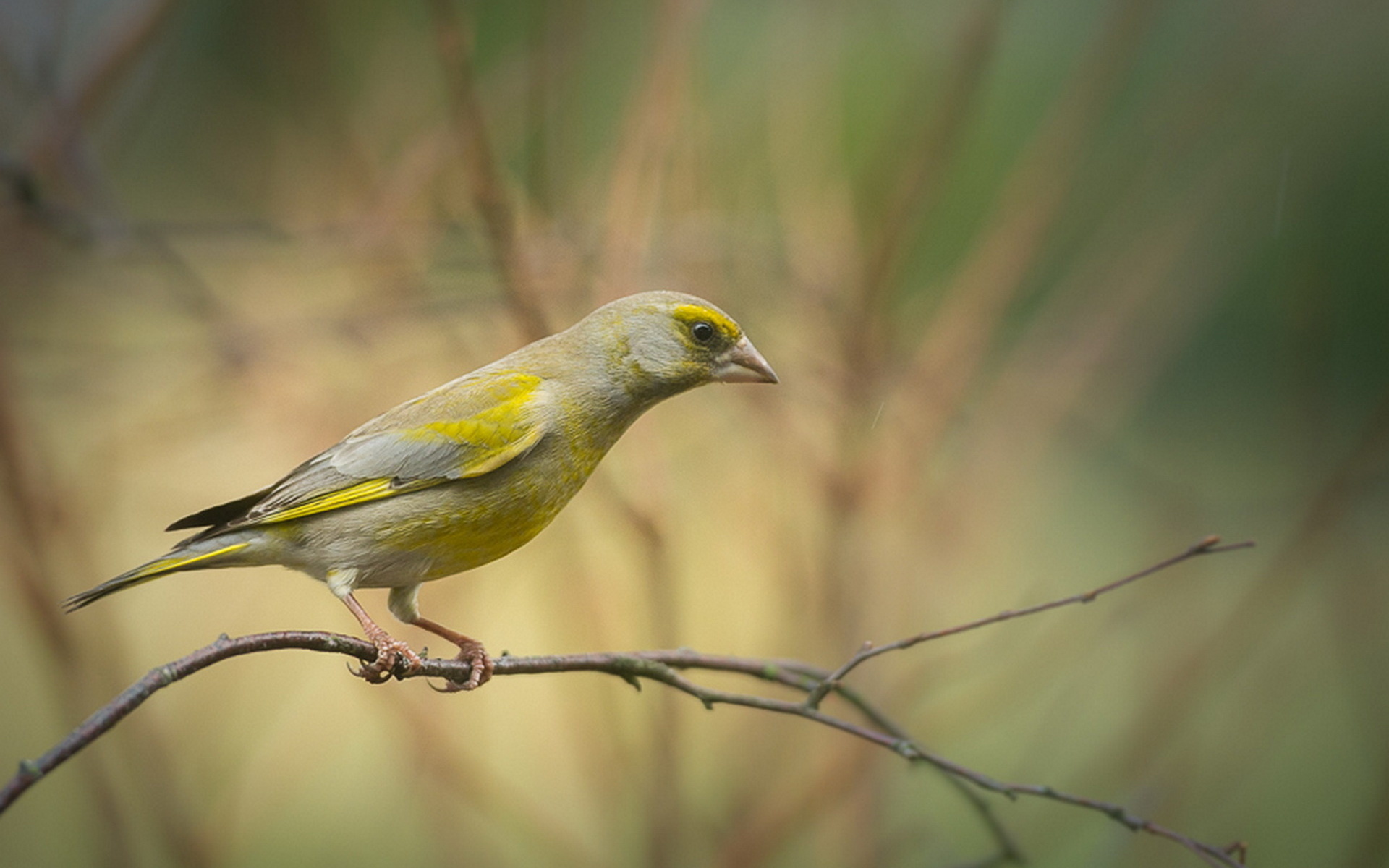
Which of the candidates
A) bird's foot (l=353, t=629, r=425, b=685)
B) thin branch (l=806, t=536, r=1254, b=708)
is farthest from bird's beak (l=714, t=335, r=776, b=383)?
bird's foot (l=353, t=629, r=425, b=685)

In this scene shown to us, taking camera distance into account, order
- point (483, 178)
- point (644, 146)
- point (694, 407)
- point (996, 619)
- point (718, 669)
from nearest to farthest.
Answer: point (996, 619) < point (718, 669) < point (483, 178) < point (644, 146) < point (694, 407)

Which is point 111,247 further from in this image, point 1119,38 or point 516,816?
point 1119,38

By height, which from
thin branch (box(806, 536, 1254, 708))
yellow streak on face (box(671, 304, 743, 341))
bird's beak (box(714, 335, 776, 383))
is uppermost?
yellow streak on face (box(671, 304, 743, 341))

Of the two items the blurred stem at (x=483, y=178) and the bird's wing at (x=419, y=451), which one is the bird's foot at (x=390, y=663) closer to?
the bird's wing at (x=419, y=451)

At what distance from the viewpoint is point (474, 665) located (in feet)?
4.16

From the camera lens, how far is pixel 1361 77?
12.4 feet

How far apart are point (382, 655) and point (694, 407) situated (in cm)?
167

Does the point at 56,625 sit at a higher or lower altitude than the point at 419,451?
lower

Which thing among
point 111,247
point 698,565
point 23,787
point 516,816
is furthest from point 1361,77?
point 23,787

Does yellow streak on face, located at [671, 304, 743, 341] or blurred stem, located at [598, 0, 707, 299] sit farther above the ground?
blurred stem, located at [598, 0, 707, 299]

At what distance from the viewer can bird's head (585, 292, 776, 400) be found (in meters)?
1.22

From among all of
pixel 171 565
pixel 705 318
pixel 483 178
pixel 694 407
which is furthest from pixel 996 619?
pixel 694 407

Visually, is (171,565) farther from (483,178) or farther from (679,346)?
(483,178)

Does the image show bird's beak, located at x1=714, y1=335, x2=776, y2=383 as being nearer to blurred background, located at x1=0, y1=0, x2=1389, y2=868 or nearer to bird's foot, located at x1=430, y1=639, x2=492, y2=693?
bird's foot, located at x1=430, y1=639, x2=492, y2=693
